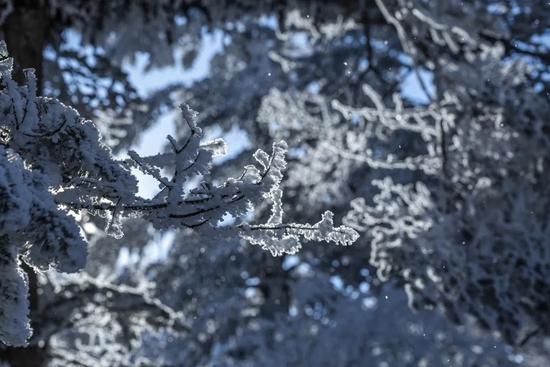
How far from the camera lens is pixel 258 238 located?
88.8 inches

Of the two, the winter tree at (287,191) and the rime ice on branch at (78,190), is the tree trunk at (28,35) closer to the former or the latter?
the winter tree at (287,191)

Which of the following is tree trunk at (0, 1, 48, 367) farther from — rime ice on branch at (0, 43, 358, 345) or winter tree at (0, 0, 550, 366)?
rime ice on branch at (0, 43, 358, 345)

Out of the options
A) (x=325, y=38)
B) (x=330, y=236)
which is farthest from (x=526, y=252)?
(x=330, y=236)

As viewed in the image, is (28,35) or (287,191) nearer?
(28,35)

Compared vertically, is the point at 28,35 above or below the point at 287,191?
below

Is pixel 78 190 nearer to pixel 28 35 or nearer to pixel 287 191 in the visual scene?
pixel 28 35

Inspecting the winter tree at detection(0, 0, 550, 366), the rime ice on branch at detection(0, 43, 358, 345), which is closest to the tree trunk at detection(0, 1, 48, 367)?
the winter tree at detection(0, 0, 550, 366)

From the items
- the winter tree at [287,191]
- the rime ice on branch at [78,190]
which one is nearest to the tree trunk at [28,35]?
the winter tree at [287,191]

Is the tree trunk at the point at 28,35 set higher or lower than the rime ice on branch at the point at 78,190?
higher

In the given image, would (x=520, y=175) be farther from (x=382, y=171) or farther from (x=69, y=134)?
(x=69, y=134)

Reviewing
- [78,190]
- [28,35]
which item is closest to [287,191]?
[28,35]

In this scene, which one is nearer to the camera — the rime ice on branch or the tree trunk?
the rime ice on branch

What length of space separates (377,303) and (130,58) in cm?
470

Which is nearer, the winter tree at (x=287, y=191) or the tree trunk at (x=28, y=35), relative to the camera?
the winter tree at (x=287, y=191)
